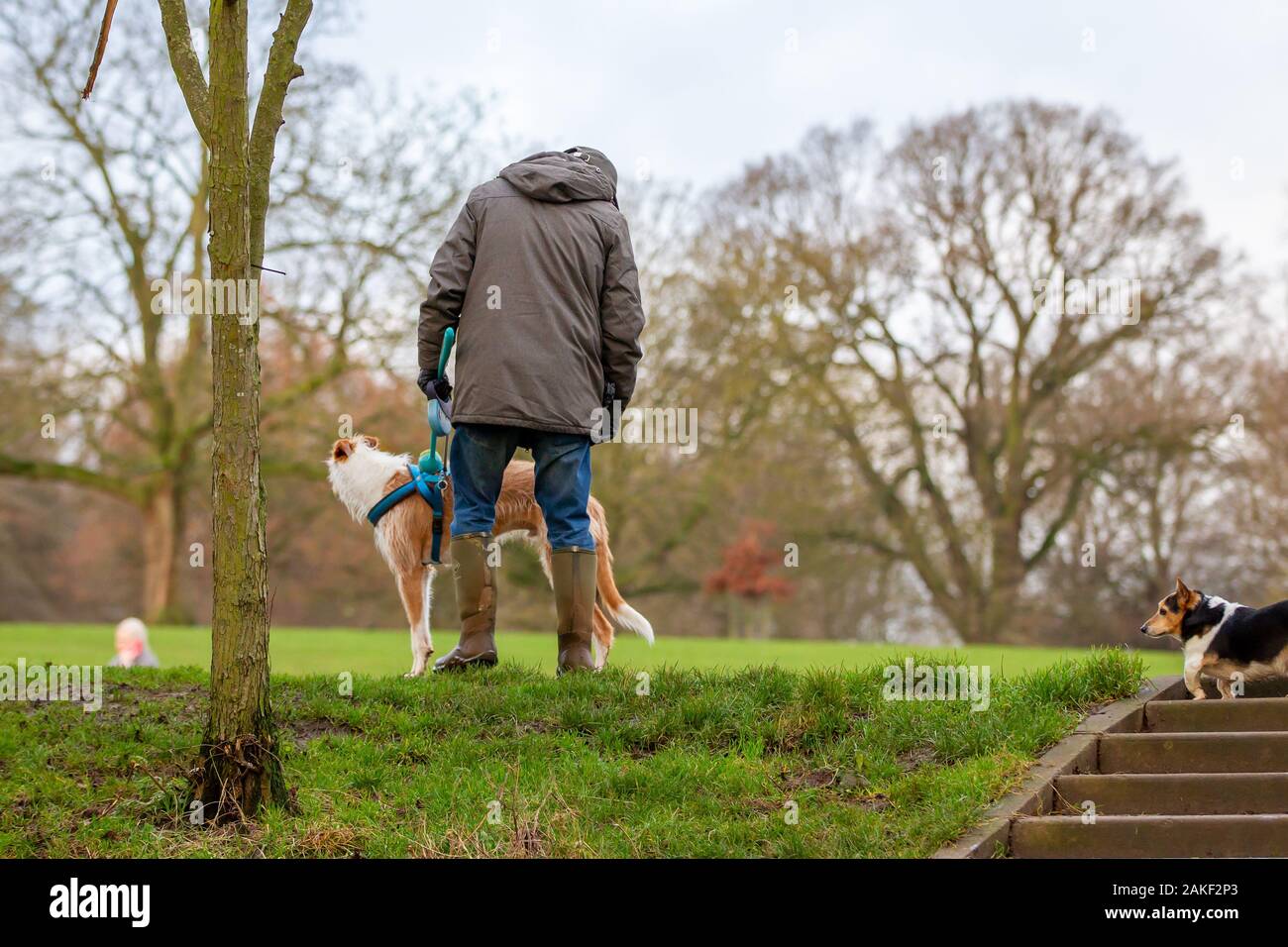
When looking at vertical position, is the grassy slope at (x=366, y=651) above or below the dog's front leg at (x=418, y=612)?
below

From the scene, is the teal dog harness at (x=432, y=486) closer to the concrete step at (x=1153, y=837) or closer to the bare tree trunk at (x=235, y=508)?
the bare tree trunk at (x=235, y=508)

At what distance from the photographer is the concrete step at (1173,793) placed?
18.4 ft

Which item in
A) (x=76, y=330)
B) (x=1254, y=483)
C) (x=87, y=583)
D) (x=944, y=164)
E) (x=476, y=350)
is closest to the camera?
(x=476, y=350)

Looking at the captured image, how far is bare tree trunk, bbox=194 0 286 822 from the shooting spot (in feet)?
19.0

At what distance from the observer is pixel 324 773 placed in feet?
20.2

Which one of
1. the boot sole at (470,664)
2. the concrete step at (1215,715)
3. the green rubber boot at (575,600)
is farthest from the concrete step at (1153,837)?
the boot sole at (470,664)

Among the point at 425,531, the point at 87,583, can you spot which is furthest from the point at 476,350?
the point at 87,583

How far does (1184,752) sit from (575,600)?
3163 millimetres

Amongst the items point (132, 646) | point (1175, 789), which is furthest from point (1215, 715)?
point (132, 646)

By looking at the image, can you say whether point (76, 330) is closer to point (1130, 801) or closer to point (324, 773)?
point (324, 773)

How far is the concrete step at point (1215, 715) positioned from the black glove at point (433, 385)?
4.02 m

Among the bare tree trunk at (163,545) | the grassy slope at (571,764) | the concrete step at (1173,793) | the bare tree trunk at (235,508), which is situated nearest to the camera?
the grassy slope at (571,764)

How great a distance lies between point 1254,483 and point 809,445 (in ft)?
31.6
